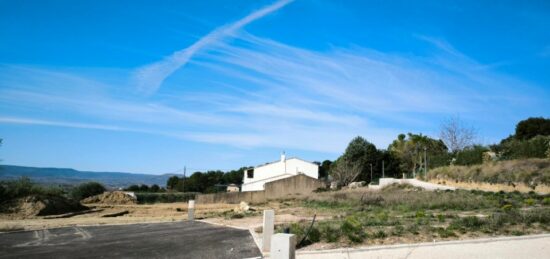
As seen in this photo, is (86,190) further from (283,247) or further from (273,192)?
(283,247)

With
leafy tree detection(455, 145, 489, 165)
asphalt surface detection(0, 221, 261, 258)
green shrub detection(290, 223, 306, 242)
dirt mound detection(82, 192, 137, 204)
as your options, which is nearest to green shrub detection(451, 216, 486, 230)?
green shrub detection(290, 223, 306, 242)

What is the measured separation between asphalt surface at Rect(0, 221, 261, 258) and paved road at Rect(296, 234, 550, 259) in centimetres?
243

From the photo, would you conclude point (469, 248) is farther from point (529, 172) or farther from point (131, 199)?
point (131, 199)

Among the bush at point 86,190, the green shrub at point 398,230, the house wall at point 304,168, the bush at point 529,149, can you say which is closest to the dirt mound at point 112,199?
the bush at point 86,190

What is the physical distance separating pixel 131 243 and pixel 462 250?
30.7 feet

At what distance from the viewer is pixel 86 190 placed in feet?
188

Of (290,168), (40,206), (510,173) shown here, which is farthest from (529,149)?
(290,168)

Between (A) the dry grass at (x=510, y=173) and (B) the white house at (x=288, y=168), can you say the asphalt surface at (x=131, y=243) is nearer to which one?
(A) the dry grass at (x=510, y=173)

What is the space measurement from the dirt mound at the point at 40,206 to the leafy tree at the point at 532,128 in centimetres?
5469

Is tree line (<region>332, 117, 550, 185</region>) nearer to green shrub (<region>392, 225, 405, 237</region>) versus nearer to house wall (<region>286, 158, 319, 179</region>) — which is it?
house wall (<region>286, 158, 319, 179</region>)

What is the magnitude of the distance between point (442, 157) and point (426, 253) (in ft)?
145

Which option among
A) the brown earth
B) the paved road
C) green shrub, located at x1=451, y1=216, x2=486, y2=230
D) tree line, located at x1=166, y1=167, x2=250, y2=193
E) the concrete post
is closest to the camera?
the paved road

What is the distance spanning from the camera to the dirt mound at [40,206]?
90.4 feet

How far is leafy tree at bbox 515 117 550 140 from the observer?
59594 mm
